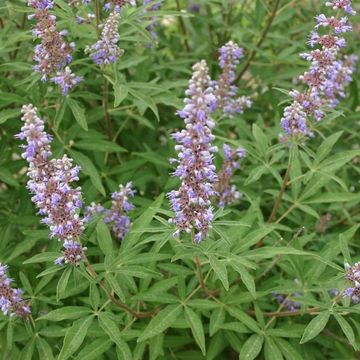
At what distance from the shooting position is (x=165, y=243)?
521cm

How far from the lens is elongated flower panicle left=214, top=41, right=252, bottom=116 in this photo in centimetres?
565

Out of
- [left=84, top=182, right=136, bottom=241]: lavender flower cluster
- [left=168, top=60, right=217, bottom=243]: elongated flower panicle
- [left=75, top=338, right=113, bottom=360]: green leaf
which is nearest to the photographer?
[left=168, top=60, right=217, bottom=243]: elongated flower panicle

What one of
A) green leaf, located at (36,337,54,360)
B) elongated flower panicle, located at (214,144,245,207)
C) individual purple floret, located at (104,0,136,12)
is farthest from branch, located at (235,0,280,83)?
green leaf, located at (36,337,54,360)

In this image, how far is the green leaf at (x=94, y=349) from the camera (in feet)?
14.6

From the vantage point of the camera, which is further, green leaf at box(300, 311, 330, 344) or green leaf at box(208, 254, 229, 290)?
green leaf at box(300, 311, 330, 344)

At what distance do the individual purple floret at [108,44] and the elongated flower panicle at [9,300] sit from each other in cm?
197

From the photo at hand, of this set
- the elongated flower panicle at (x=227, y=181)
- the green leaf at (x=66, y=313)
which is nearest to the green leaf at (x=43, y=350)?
the green leaf at (x=66, y=313)

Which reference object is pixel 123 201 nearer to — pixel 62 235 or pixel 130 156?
pixel 62 235

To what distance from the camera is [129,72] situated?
734 centimetres

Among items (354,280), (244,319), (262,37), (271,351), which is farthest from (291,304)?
(262,37)

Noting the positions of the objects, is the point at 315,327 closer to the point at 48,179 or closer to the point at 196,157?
the point at 196,157

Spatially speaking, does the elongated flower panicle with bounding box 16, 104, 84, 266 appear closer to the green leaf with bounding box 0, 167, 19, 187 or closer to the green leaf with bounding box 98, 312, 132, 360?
the green leaf with bounding box 98, 312, 132, 360

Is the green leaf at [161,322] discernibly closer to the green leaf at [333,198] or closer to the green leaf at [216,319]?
the green leaf at [216,319]

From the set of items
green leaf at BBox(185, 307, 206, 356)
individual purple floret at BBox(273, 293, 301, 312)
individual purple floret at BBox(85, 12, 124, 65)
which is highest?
individual purple floret at BBox(85, 12, 124, 65)
